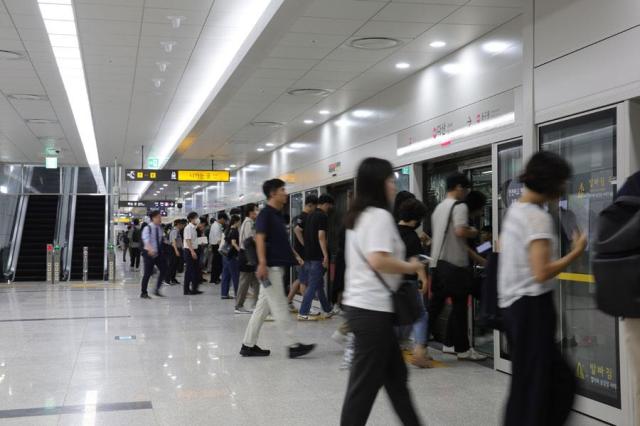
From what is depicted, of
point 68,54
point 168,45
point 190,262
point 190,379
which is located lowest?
point 190,379

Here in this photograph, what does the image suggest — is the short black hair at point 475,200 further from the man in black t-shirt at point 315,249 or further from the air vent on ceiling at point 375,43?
the man in black t-shirt at point 315,249

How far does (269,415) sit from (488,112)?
354cm

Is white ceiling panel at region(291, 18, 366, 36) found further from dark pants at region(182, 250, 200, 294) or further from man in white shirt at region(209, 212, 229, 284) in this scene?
man in white shirt at region(209, 212, 229, 284)

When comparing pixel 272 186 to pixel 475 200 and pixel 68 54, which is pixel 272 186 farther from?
pixel 68 54

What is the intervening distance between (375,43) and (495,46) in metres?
1.30

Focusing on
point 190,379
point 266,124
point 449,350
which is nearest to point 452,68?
point 449,350

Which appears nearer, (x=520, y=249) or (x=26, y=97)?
(x=520, y=249)

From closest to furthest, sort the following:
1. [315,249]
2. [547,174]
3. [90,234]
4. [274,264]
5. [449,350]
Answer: [547,174]
[274,264]
[449,350]
[315,249]
[90,234]

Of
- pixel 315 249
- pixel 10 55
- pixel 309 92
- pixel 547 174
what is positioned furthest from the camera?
pixel 309 92

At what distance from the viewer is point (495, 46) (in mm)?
6602

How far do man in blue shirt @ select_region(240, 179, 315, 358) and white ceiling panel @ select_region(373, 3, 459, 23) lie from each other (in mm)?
1842

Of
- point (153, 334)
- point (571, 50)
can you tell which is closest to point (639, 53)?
point (571, 50)

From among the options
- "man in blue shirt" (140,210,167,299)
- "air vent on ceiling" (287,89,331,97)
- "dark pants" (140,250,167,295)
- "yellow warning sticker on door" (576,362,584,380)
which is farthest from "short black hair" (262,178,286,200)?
"dark pants" (140,250,167,295)

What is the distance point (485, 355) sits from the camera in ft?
22.2
